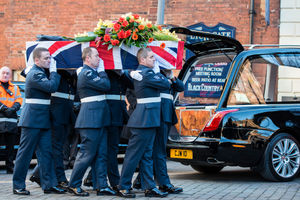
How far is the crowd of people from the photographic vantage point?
7.09m

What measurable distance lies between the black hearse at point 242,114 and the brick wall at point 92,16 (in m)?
6.24

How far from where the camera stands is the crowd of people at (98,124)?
709 centimetres

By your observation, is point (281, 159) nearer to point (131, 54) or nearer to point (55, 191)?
point (131, 54)

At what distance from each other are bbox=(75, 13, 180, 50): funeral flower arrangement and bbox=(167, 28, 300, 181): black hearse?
0.69 meters

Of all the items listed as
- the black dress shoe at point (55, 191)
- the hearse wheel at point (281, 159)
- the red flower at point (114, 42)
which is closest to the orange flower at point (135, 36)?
the red flower at point (114, 42)

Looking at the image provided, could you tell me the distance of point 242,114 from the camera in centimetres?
826

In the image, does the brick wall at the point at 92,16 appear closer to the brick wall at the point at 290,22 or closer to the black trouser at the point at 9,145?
the brick wall at the point at 290,22

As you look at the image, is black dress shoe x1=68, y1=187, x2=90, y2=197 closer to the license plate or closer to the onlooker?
the onlooker

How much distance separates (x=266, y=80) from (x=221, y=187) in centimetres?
232

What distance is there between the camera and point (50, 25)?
17453 mm

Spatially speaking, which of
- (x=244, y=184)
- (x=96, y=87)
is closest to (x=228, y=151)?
(x=244, y=184)

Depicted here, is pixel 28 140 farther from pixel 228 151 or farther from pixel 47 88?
pixel 228 151

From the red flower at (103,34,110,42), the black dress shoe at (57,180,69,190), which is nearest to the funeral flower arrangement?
the red flower at (103,34,110,42)

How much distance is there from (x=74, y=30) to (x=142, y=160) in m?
10.6
